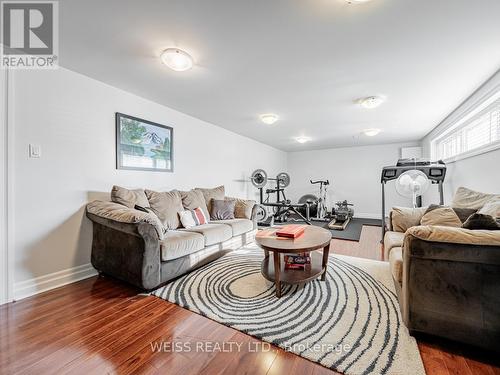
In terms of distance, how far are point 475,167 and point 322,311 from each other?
298 cm

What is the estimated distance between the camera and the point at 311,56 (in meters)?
2.02

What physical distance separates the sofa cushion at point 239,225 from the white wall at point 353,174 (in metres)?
4.26

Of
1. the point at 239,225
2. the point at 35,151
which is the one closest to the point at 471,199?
the point at 239,225

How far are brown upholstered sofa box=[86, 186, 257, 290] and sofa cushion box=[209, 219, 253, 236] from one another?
8 centimetres

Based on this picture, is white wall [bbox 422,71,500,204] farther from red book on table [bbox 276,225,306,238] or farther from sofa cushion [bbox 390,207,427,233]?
red book on table [bbox 276,225,306,238]

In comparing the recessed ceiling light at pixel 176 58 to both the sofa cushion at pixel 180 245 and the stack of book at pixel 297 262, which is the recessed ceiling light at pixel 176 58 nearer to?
the sofa cushion at pixel 180 245

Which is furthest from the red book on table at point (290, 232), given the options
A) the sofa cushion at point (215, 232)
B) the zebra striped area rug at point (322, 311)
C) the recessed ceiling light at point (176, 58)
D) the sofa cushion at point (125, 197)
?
the recessed ceiling light at point (176, 58)

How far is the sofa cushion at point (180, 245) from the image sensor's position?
207 cm

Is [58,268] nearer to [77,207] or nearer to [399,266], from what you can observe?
[77,207]

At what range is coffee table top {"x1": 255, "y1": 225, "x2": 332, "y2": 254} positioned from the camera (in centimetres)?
185

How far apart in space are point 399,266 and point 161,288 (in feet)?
6.74

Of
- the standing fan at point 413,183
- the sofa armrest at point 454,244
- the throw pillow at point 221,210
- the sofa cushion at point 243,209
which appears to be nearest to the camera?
the sofa armrest at point 454,244

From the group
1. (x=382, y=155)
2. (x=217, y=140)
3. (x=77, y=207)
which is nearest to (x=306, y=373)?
(x=77, y=207)

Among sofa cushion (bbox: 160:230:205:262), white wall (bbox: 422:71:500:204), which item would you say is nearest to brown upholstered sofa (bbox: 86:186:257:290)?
sofa cushion (bbox: 160:230:205:262)
